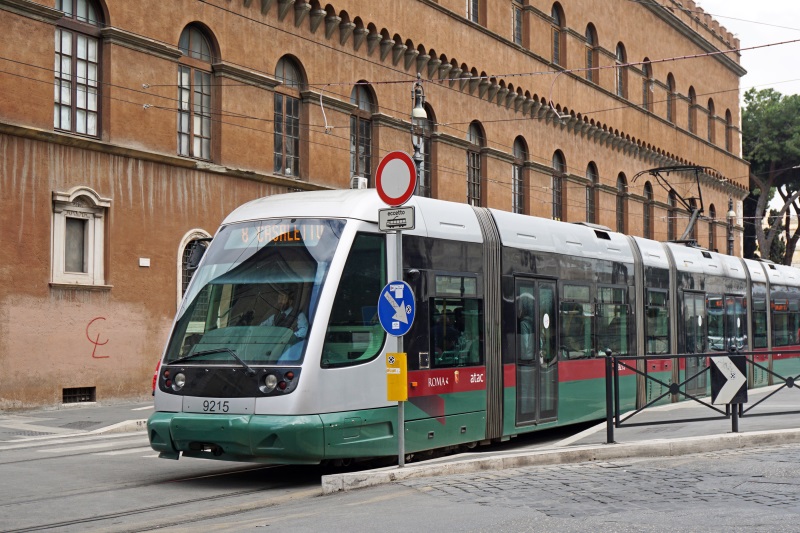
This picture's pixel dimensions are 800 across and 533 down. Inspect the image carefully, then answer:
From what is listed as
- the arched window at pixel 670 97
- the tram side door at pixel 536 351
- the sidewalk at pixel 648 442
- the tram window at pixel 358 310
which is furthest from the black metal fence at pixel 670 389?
the arched window at pixel 670 97

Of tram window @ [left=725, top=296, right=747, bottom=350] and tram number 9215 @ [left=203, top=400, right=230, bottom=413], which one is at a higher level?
tram window @ [left=725, top=296, right=747, bottom=350]

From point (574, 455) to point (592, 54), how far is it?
112 feet

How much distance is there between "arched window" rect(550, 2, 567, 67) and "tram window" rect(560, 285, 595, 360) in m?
26.5

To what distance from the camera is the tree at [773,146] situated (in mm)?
68625

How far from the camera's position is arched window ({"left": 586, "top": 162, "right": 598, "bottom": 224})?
1683 inches

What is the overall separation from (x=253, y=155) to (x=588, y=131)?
63.6ft

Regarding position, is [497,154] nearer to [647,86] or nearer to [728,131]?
[647,86]

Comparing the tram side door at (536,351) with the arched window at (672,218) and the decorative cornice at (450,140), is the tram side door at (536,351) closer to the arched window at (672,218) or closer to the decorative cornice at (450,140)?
the decorative cornice at (450,140)

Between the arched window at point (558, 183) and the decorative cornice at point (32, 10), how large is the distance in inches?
876

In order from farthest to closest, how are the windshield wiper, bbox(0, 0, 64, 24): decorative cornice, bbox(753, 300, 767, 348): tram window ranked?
1. bbox(753, 300, 767, 348): tram window
2. bbox(0, 0, 64, 24): decorative cornice
3. the windshield wiper

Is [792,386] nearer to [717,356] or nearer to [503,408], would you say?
[717,356]

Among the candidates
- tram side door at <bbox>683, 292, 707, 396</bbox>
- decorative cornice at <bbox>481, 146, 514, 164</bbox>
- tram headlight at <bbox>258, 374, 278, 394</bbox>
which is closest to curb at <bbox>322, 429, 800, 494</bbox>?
tram headlight at <bbox>258, 374, 278, 394</bbox>

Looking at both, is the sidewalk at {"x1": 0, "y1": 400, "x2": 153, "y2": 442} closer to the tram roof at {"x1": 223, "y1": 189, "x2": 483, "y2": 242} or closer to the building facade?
the building facade

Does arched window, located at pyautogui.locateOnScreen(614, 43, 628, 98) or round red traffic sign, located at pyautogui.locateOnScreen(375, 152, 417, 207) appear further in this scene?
arched window, located at pyautogui.locateOnScreen(614, 43, 628, 98)
